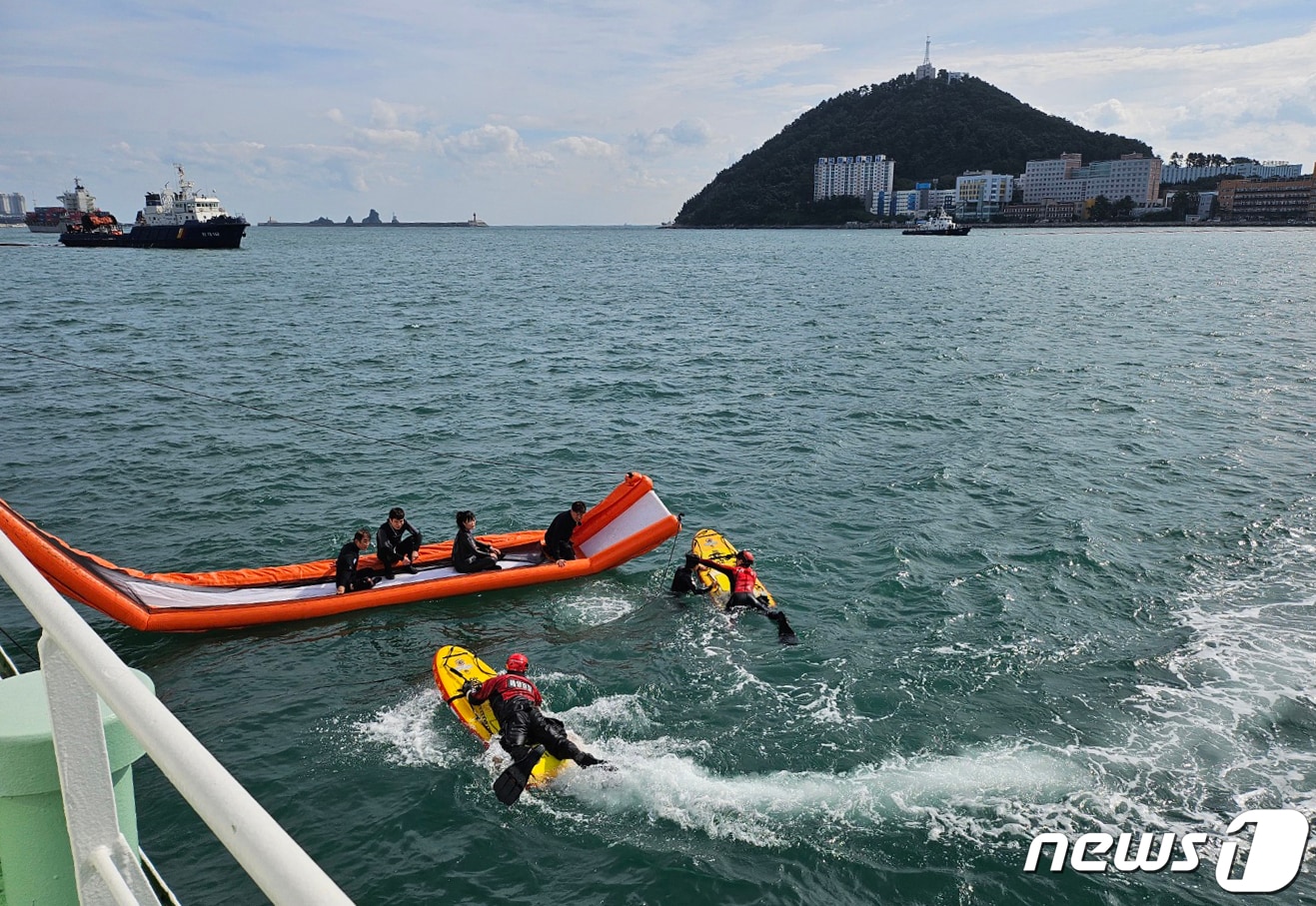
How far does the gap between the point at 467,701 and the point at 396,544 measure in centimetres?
456

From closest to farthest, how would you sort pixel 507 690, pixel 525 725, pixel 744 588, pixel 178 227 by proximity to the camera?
pixel 525 725 → pixel 507 690 → pixel 744 588 → pixel 178 227

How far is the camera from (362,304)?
57.1 meters

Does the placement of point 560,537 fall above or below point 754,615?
above

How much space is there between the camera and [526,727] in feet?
Answer: 32.3

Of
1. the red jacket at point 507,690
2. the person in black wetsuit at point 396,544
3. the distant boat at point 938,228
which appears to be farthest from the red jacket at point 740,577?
the distant boat at point 938,228

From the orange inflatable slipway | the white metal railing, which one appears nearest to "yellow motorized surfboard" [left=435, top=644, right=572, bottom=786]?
the orange inflatable slipway

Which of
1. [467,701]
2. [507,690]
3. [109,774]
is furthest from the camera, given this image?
[467,701]

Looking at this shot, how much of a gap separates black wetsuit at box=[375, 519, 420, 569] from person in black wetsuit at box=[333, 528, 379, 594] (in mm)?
403

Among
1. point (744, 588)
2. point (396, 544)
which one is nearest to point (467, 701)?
point (396, 544)

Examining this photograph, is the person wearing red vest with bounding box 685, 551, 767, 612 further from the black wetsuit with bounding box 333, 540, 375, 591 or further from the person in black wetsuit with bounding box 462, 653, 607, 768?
the black wetsuit with bounding box 333, 540, 375, 591

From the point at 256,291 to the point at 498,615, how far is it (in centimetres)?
5818

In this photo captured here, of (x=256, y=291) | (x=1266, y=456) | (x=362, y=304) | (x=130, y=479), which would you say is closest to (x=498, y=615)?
(x=130, y=479)

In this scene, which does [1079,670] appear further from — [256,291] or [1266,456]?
[256,291]

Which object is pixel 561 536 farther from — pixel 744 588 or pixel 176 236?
pixel 176 236
